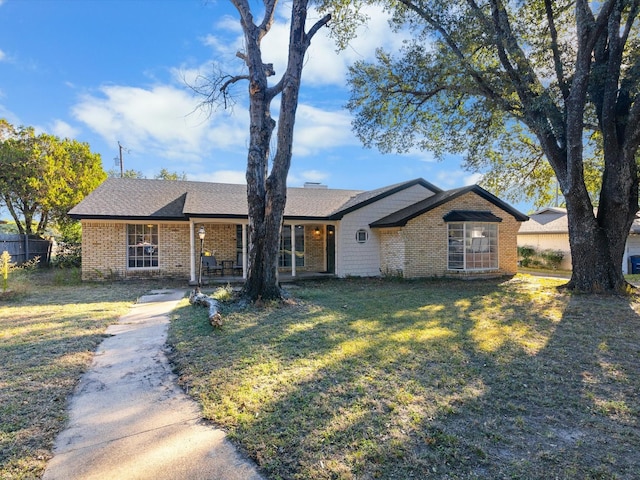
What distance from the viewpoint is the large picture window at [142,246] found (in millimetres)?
13625

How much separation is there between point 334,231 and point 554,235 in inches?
550

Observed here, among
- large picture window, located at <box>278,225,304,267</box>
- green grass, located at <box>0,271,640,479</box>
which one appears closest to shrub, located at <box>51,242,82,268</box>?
large picture window, located at <box>278,225,304,267</box>

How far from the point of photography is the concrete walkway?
8.20 feet

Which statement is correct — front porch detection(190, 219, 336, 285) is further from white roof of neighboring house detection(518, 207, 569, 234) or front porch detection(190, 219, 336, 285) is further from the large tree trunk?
white roof of neighboring house detection(518, 207, 569, 234)

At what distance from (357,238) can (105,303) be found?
895 cm

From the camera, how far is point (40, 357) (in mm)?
4793

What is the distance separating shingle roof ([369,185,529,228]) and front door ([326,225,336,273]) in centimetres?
181

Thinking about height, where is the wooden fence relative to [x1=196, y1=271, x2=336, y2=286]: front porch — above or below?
above

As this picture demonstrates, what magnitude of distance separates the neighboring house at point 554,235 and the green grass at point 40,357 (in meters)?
20.2

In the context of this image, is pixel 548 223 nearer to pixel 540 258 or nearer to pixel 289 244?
pixel 540 258

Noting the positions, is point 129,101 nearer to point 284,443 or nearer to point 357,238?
point 357,238

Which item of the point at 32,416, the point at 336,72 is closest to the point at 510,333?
the point at 32,416

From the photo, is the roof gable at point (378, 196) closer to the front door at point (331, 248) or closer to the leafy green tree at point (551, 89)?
the front door at point (331, 248)

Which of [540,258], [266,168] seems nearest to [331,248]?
[266,168]
